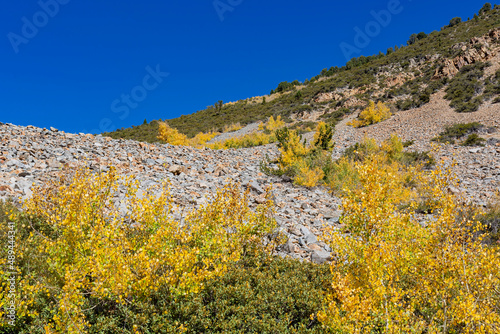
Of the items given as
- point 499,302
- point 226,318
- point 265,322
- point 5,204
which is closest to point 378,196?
point 499,302

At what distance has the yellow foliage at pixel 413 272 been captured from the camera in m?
2.68

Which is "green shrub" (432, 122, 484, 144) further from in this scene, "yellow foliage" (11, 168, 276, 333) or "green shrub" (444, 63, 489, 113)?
"yellow foliage" (11, 168, 276, 333)

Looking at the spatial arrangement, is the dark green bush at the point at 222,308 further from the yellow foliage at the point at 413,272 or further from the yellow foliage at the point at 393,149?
the yellow foliage at the point at 393,149

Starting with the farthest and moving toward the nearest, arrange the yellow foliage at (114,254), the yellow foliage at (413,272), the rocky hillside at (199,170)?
the rocky hillside at (199,170)
the yellow foliage at (114,254)
the yellow foliage at (413,272)

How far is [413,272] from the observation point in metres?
3.31

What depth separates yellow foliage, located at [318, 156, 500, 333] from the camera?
2678mm

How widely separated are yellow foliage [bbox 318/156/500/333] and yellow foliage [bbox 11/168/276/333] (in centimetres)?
151

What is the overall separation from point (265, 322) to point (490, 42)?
42.9 metres

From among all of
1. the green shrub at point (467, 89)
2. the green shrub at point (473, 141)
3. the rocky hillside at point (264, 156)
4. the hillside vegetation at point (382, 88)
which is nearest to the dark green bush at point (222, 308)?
Answer: the rocky hillside at point (264, 156)

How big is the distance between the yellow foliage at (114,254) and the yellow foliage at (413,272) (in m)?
1.51

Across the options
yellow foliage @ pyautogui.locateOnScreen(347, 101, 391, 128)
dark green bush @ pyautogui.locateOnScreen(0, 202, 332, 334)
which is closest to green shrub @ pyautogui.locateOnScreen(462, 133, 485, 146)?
yellow foliage @ pyautogui.locateOnScreen(347, 101, 391, 128)

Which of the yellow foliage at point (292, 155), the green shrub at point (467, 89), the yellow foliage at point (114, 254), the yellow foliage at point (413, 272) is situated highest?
the green shrub at point (467, 89)

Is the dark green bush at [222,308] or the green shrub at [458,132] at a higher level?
the green shrub at [458,132]

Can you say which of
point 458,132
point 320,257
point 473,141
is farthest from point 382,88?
point 320,257
